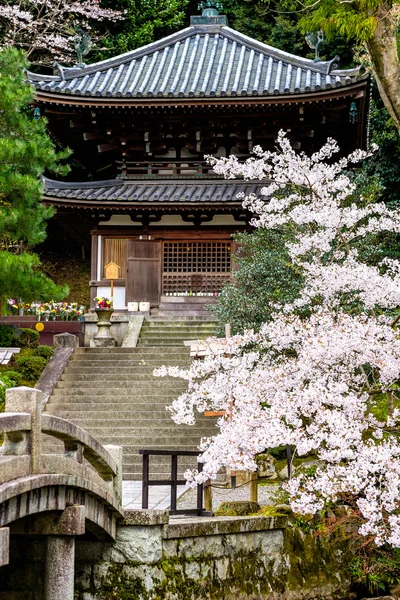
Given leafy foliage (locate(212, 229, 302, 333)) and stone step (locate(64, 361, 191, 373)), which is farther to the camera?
stone step (locate(64, 361, 191, 373))

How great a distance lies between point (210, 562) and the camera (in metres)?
9.16

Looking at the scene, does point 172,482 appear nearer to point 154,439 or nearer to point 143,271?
point 154,439

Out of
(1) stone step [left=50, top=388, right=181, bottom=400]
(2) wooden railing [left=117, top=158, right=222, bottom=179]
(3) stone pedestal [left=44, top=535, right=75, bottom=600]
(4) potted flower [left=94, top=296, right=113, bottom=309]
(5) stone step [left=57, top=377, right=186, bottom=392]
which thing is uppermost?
(2) wooden railing [left=117, top=158, right=222, bottom=179]

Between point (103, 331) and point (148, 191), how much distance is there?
4178 millimetres

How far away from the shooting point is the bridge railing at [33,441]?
21.3 ft

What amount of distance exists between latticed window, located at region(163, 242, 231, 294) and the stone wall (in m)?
11.7

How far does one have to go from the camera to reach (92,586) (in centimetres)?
870

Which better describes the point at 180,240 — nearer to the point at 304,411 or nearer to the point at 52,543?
the point at 304,411

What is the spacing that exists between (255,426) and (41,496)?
121 inches

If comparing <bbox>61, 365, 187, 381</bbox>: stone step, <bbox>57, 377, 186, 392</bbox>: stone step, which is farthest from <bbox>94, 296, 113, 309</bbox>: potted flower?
<bbox>57, 377, 186, 392</bbox>: stone step

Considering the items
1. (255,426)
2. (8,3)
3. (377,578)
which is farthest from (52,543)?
(8,3)

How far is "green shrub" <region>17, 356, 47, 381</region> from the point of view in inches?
674

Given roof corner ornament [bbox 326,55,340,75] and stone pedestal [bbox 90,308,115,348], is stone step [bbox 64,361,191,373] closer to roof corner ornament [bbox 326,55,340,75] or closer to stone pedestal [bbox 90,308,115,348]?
stone pedestal [bbox 90,308,115,348]

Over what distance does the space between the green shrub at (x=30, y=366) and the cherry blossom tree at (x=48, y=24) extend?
50.7 feet
